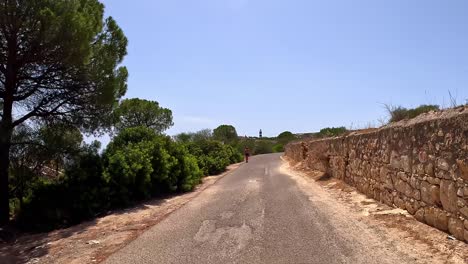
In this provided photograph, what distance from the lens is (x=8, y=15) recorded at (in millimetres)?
11641

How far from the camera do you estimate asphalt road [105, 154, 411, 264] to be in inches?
247

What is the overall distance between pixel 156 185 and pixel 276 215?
7.50 m

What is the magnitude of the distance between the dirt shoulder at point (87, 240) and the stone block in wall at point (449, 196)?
5.90m

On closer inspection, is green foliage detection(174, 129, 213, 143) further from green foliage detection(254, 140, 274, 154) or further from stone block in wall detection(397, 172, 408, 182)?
stone block in wall detection(397, 172, 408, 182)

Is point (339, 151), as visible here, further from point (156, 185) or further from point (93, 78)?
point (93, 78)

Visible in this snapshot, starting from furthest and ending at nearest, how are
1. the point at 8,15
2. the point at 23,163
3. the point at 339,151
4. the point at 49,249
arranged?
the point at 339,151
the point at 23,163
the point at 8,15
the point at 49,249

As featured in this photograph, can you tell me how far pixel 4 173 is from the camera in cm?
1277

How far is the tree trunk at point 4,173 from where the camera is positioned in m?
12.0

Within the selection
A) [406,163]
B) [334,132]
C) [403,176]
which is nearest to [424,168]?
[406,163]

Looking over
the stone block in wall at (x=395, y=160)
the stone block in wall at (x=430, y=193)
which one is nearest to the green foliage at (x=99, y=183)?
the stone block in wall at (x=395, y=160)

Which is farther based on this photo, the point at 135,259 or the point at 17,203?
the point at 17,203

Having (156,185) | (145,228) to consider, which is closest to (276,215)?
(145,228)

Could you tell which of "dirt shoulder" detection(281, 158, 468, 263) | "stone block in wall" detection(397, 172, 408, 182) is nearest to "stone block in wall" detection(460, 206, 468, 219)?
"dirt shoulder" detection(281, 158, 468, 263)

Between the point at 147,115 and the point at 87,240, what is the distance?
29771mm
